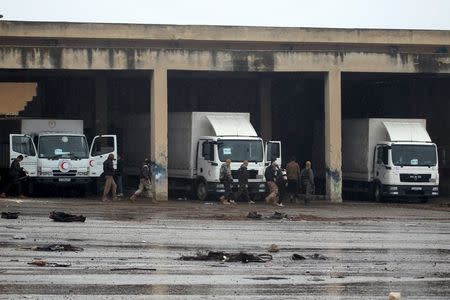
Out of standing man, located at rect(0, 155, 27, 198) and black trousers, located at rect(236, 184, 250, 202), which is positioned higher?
standing man, located at rect(0, 155, 27, 198)

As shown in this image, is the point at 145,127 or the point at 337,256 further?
the point at 145,127

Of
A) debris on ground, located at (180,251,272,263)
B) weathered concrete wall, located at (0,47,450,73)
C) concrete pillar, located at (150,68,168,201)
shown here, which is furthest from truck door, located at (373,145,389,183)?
debris on ground, located at (180,251,272,263)

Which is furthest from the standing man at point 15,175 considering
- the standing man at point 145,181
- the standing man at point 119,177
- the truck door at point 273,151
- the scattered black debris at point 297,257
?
the scattered black debris at point 297,257

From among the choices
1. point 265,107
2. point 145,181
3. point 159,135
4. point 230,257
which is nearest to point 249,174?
point 159,135

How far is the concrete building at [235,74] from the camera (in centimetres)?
4272

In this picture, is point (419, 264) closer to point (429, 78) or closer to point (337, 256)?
point (337, 256)

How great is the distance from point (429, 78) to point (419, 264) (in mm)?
30330

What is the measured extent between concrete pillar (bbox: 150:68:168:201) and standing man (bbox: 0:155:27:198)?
4.47m

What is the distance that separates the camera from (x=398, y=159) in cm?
4388

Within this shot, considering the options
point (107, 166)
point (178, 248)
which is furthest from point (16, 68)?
point (178, 248)

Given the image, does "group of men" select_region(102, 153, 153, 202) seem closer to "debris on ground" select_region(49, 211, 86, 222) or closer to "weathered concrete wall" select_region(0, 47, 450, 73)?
"weathered concrete wall" select_region(0, 47, 450, 73)

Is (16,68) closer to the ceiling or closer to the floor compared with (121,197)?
closer to the ceiling

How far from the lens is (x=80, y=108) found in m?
54.8

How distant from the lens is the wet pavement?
51.8 ft
